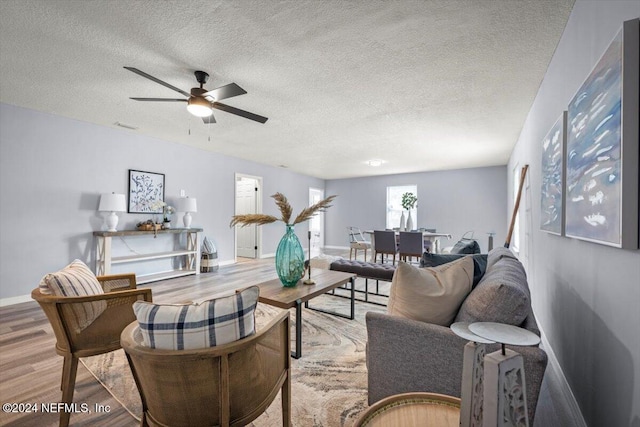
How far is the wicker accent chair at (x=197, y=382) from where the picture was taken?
956mm

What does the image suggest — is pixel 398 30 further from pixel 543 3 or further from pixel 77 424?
pixel 77 424

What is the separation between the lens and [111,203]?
400 centimetres

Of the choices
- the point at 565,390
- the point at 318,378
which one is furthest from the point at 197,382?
the point at 565,390

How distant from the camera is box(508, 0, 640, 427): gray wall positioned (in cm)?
102

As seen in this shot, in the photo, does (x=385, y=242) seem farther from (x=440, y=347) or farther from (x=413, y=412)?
(x=413, y=412)

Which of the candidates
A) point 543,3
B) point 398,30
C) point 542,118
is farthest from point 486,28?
point 542,118

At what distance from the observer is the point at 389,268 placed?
341cm

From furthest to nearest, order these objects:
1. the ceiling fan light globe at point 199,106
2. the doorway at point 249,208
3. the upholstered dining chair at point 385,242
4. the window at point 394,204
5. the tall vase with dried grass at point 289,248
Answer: the window at point 394,204 → the doorway at point 249,208 → the upholstered dining chair at point 385,242 → the ceiling fan light globe at point 199,106 → the tall vase with dried grass at point 289,248

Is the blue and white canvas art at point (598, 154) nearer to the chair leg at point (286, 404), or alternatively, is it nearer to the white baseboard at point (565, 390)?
the white baseboard at point (565, 390)

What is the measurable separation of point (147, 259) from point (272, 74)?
12.4 ft

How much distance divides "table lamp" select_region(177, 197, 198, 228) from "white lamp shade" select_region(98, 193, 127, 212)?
1063mm

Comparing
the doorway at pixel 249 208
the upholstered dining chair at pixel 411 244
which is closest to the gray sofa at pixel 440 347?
the upholstered dining chair at pixel 411 244

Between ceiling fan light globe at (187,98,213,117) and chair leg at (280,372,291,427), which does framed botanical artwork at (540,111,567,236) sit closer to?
chair leg at (280,372,291,427)

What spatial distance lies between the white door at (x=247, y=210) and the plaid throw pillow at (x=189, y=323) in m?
6.11
